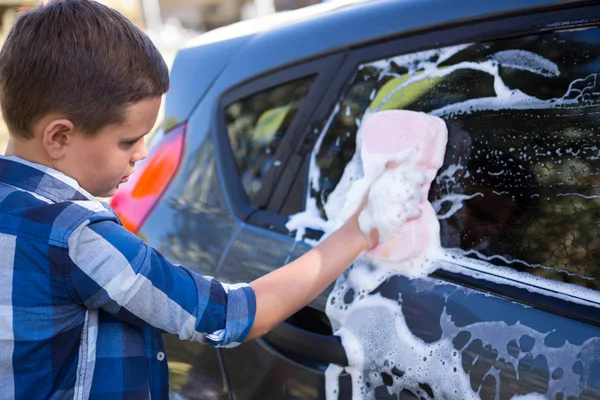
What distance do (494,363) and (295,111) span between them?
33.3 inches

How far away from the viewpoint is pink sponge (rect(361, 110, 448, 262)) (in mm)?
1389

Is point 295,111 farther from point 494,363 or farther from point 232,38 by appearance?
point 494,363

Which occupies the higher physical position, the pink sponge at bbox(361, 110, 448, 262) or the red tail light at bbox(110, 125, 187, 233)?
the pink sponge at bbox(361, 110, 448, 262)

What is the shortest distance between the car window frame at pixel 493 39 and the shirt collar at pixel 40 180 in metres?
0.70

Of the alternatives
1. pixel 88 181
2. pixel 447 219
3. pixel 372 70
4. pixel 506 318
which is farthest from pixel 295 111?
pixel 506 318

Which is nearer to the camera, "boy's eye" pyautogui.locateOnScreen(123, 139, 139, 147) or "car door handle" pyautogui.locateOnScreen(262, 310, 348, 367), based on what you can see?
A: "boy's eye" pyautogui.locateOnScreen(123, 139, 139, 147)

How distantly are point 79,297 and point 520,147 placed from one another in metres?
0.86

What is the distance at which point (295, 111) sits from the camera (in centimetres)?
175

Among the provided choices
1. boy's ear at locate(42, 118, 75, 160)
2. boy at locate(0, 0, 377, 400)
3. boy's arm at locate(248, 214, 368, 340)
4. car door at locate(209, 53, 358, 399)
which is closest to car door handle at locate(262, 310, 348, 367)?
car door at locate(209, 53, 358, 399)

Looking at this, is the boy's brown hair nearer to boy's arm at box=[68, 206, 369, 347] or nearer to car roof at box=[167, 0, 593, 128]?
boy's arm at box=[68, 206, 369, 347]

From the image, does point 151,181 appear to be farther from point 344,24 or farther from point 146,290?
point 146,290

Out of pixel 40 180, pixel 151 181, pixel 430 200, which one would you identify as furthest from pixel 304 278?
pixel 151 181

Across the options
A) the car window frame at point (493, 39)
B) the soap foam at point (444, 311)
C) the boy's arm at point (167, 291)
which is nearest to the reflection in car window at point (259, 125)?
the car window frame at point (493, 39)

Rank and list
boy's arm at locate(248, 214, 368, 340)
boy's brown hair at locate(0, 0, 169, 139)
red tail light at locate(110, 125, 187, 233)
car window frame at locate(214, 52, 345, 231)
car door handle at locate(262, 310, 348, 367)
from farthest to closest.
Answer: red tail light at locate(110, 125, 187, 233), car window frame at locate(214, 52, 345, 231), car door handle at locate(262, 310, 348, 367), boy's arm at locate(248, 214, 368, 340), boy's brown hair at locate(0, 0, 169, 139)
